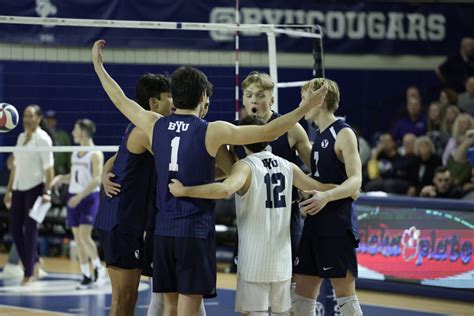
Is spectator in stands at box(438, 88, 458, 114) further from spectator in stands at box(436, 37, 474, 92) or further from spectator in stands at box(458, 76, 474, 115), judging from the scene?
spectator in stands at box(436, 37, 474, 92)

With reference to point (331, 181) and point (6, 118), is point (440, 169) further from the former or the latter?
point (6, 118)

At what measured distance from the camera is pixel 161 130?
679cm

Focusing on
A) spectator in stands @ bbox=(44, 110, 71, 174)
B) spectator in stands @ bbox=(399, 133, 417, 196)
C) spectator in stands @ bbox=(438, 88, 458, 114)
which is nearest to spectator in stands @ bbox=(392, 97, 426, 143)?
spectator in stands @ bbox=(438, 88, 458, 114)

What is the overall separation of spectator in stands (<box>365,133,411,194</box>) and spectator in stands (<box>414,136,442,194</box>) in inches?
8.0

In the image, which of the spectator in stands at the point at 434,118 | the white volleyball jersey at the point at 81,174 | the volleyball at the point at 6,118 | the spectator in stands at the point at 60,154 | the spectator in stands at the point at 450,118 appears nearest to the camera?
the volleyball at the point at 6,118

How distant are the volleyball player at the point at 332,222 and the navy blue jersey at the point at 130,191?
117 cm

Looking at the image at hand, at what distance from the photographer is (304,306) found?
7.86 meters

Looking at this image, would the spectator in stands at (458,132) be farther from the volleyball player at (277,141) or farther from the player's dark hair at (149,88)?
the player's dark hair at (149,88)

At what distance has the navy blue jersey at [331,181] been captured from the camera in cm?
768

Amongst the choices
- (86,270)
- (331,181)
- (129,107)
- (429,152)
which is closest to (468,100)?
(429,152)

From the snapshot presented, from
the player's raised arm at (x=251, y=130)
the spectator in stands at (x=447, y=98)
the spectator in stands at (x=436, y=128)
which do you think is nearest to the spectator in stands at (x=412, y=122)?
the spectator in stands at (x=436, y=128)

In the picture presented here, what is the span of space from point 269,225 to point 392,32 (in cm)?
1105

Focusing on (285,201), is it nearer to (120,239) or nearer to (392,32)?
(120,239)

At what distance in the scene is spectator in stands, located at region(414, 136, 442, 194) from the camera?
14.3m
